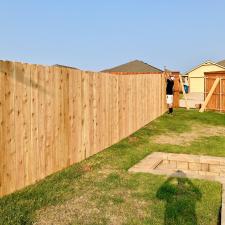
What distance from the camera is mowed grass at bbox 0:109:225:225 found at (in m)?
5.00

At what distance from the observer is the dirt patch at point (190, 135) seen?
11.4m

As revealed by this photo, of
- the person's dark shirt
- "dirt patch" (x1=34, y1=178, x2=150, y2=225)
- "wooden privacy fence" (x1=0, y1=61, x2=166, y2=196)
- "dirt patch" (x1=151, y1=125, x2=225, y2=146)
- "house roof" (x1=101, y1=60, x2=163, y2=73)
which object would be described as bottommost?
"dirt patch" (x1=34, y1=178, x2=150, y2=225)

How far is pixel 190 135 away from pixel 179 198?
7.19 metres

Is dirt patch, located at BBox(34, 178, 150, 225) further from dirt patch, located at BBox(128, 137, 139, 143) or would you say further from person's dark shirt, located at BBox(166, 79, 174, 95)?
person's dark shirt, located at BBox(166, 79, 174, 95)

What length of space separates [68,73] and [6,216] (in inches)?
138

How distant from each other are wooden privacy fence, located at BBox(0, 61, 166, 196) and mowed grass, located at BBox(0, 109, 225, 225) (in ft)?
1.15

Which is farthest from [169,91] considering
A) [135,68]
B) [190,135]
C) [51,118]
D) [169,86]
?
[135,68]

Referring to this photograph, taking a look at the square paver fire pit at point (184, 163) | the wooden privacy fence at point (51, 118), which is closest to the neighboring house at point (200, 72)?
the wooden privacy fence at point (51, 118)

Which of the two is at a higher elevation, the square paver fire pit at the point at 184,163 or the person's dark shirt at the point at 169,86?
the person's dark shirt at the point at 169,86

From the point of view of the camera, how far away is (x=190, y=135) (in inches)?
505

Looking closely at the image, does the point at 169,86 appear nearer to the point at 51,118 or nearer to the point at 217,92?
the point at 217,92

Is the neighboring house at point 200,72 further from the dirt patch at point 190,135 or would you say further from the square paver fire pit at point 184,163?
the square paver fire pit at point 184,163

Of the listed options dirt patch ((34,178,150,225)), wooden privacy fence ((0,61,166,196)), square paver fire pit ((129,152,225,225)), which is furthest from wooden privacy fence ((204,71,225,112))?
dirt patch ((34,178,150,225))

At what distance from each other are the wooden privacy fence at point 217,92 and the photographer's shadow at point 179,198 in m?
14.3
